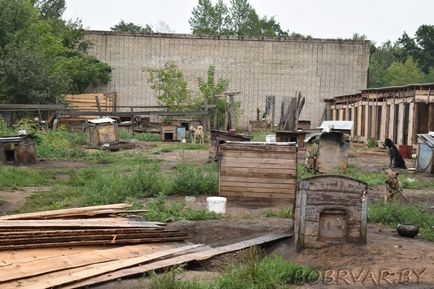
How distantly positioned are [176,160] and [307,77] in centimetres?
2405

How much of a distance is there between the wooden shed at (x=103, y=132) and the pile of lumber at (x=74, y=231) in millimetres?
16813

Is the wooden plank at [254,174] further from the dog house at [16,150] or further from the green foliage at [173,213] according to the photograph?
the dog house at [16,150]

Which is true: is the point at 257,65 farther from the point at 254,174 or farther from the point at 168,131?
the point at 254,174

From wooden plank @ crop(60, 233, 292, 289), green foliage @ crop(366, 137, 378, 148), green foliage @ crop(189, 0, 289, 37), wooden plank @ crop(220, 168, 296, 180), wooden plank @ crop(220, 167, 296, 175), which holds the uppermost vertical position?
green foliage @ crop(189, 0, 289, 37)

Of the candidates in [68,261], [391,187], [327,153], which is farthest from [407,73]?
[68,261]

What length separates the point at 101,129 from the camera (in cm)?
2723

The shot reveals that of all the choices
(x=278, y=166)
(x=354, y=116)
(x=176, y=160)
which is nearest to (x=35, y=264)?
(x=278, y=166)

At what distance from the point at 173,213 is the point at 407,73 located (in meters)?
55.4

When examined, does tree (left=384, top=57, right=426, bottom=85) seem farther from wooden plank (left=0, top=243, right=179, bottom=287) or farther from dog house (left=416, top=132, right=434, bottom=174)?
wooden plank (left=0, top=243, right=179, bottom=287)

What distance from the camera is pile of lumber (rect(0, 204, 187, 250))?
8.66m

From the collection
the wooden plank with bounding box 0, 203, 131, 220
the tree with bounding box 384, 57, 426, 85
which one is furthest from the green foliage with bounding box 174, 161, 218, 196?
the tree with bounding box 384, 57, 426, 85

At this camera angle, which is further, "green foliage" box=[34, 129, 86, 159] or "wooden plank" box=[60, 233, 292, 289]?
"green foliage" box=[34, 129, 86, 159]

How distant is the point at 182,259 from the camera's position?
8250 mm

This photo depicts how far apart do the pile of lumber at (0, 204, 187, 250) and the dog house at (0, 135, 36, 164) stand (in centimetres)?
1025
